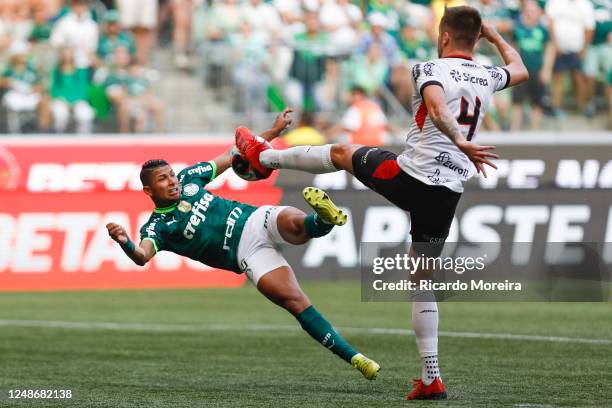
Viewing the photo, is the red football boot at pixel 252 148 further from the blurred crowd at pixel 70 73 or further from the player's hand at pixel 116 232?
the blurred crowd at pixel 70 73

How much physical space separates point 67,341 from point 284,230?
428cm

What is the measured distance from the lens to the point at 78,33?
21969mm

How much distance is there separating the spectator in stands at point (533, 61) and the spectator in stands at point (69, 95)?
7.17 m

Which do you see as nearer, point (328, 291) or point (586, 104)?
point (328, 291)

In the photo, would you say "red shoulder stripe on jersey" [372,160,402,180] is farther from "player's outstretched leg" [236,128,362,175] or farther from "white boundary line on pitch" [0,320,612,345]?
"white boundary line on pitch" [0,320,612,345]

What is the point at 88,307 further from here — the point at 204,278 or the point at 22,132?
the point at 22,132

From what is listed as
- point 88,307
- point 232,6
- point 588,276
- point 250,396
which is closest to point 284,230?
point 250,396

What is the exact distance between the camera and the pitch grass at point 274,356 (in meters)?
9.23

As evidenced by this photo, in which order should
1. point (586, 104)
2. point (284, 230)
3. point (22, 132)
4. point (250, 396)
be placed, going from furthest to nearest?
point (586, 104), point (22, 132), point (284, 230), point (250, 396)

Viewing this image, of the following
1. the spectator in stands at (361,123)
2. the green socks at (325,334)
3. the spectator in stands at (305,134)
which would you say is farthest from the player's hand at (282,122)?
the spectator in stands at (361,123)

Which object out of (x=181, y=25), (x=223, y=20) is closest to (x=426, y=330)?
(x=223, y=20)

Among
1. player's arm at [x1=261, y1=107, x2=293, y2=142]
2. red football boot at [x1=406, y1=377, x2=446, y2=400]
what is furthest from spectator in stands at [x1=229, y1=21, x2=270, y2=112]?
red football boot at [x1=406, y1=377, x2=446, y2=400]

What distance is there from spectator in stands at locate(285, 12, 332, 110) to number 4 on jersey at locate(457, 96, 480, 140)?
12864mm

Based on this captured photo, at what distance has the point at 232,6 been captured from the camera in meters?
22.8
